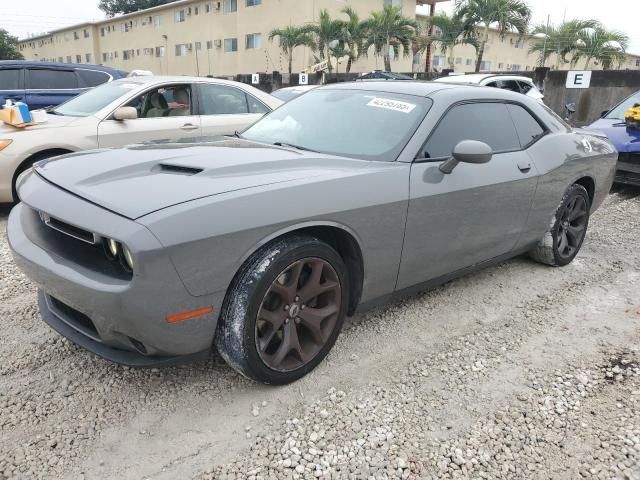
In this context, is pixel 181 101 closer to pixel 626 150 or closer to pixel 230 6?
pixel 626 150

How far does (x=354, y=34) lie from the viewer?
89.4 feet

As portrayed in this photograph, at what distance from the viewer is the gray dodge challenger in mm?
2025

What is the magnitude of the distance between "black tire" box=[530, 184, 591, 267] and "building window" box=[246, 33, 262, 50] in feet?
107

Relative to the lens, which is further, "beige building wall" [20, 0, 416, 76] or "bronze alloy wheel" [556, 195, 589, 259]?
"beige building wall" [20, 0, 416, 76]

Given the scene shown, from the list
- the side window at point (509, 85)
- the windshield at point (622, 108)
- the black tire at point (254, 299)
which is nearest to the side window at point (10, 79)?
the black tire at point (254, 299)

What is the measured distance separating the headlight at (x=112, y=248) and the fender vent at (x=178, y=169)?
464 mm

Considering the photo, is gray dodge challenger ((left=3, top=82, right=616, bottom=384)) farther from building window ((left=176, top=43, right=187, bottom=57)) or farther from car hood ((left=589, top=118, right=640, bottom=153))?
building window ((left=176, top=43, right=187, bottom=57))

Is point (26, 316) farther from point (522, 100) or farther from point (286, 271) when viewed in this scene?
→ point (522, 100)

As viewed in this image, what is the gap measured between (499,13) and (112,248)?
24.9 metres

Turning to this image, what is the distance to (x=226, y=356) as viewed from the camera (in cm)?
233

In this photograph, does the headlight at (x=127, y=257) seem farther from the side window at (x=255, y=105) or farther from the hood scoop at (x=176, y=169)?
the side window at (x=255, y=105)

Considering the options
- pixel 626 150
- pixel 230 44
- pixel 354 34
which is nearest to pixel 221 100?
pixel 626 150

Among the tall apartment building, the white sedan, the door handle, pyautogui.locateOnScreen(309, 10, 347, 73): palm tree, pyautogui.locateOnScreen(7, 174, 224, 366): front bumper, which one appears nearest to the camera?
pyautogui.locateOnScreen(7, 174, 224, 366): front bumper

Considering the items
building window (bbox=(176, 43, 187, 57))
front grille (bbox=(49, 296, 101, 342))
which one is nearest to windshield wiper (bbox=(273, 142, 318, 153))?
front grille (bbox=(49, 296, 101, 342))
